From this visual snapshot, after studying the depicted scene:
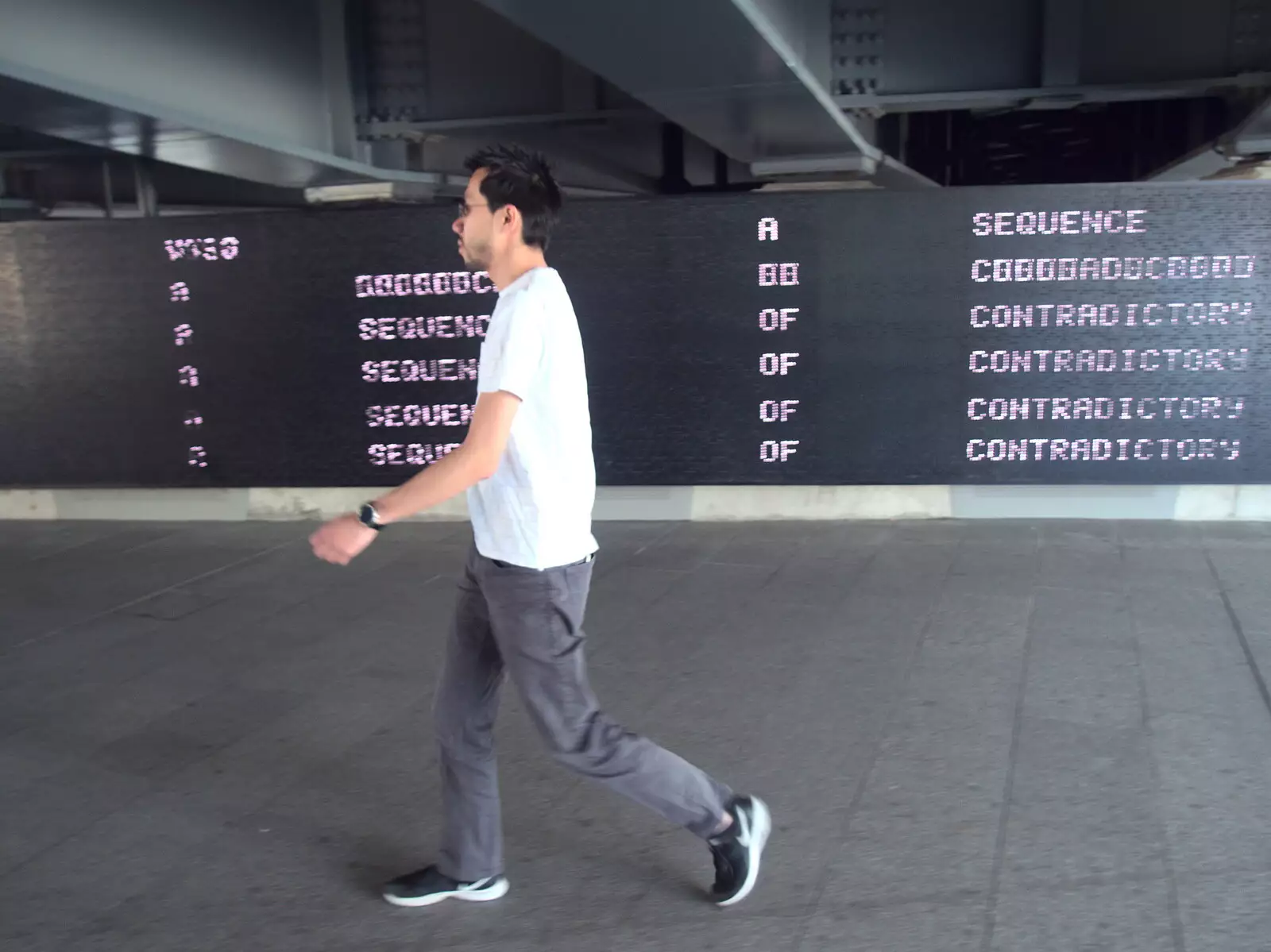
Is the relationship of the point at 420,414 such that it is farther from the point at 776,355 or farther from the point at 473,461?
the point at 473,461

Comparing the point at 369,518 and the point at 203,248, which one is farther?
the point at 203,248

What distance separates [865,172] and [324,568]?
3.81m

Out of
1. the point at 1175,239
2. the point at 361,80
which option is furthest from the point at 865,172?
the point at 361,80

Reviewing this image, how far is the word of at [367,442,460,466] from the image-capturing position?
6.51 meters

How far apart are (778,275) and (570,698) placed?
4004mm

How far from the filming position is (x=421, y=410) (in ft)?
21.3

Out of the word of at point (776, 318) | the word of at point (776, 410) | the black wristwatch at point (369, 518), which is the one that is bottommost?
the word of at point (776, 410)

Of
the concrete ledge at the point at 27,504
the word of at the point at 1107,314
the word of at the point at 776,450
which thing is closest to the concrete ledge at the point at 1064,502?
the word of at the point at 1107,314

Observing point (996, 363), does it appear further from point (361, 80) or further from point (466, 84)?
point (361, 80)

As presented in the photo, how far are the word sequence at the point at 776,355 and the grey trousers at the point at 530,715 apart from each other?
3.65 meters

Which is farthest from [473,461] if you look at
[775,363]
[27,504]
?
[27,504]

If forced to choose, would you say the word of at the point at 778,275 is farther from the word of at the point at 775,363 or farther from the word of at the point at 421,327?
the word of at the point at 421,327

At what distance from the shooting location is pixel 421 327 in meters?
6.41

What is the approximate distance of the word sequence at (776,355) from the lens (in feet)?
19.7
